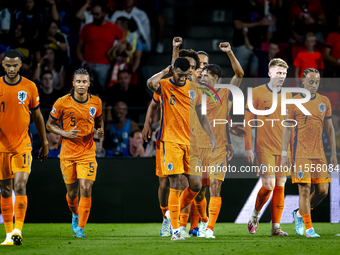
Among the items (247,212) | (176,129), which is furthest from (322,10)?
(176,129)

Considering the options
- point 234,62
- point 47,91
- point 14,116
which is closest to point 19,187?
point 14,116

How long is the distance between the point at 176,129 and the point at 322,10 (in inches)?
264

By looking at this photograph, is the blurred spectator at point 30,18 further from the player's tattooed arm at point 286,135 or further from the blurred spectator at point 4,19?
the player's tattooed arm at point 286,135

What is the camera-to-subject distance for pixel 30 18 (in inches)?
404

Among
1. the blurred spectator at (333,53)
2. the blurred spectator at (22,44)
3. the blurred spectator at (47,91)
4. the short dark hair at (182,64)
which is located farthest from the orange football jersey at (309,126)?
the blurred spectator at (22,44)

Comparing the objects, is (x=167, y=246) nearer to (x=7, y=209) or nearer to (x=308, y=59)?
(x=7, y=209)


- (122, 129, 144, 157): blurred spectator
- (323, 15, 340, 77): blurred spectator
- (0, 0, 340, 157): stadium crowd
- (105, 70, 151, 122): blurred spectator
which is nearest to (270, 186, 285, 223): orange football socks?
(122, 129, 144, 157): blurred spectator

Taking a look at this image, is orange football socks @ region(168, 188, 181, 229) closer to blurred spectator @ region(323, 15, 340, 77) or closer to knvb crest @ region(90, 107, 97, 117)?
knvb crest @ region(90, 107, 97, 117)

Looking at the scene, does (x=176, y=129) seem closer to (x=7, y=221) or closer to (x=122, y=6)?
(x=7, y=221)

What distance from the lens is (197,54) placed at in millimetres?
6207

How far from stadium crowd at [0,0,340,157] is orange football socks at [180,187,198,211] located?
3.68 metres

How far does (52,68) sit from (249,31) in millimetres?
4135

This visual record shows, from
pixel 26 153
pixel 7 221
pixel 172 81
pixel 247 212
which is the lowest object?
pixel 247 212

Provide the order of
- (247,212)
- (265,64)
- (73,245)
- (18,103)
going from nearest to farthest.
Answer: (73,245), (18,103), (247,212), (265,64)
